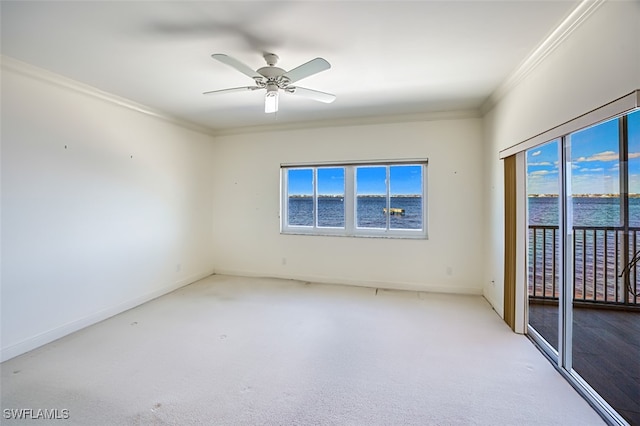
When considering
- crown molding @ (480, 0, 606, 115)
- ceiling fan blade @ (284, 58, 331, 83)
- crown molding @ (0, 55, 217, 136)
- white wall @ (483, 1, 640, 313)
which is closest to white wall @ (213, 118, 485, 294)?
white wall @ (483, 1, 640, 313)

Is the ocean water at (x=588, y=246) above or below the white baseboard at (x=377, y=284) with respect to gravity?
above

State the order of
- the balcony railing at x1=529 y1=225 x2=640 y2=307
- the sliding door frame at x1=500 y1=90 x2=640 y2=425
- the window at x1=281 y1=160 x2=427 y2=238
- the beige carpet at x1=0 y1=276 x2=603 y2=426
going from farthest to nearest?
1. the window at x1=281 y1=160 x2=427 y2=238
2. the balcony railing at x1=529 y1=225 x2=640 y2=307
3. the beige carpet at x1=0 y1=276 x2=603 y2=426
4. the sliding door frame at x1=500 y1=90 x2=640 y2=425

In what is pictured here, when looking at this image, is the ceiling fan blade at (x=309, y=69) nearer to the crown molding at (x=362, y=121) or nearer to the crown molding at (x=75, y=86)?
the crown molding at (x=362, y=121)

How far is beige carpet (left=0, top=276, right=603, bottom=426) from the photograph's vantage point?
1.76 m

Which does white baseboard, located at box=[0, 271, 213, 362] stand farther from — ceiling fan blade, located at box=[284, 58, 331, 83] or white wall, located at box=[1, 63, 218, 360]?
ceiling fan blade, located at box=[284, 58, 331, 83]

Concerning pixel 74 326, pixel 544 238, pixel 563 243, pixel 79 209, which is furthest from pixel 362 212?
pixel 74 326

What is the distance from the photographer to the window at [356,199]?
4246 millimetres

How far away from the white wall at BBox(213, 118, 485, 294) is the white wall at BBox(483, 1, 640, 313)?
0.58 meters

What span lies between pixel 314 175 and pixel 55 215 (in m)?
3.18

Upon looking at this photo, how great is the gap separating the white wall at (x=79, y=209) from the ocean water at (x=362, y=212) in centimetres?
183

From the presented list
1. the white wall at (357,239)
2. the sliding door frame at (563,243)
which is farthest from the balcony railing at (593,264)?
the white wall at (357,239)

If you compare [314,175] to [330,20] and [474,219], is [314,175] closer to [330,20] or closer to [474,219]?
[474,219]

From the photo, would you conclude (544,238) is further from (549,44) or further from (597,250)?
(549,44)

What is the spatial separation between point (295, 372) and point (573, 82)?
279cm
